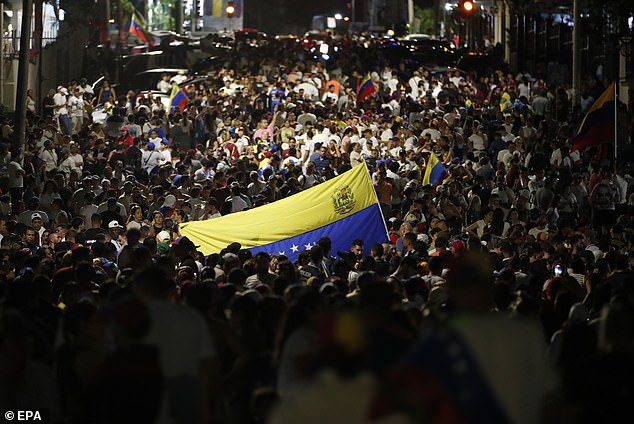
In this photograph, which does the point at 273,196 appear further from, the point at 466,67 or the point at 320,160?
the point at 466,67

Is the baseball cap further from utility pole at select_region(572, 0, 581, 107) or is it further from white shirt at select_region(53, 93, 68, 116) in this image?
utility pole at select_region(572, 0, 581, 107)

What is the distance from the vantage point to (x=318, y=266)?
572 inches

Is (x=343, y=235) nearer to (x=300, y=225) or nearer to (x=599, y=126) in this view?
(x=300, y=225)

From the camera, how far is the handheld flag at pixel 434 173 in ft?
72.8

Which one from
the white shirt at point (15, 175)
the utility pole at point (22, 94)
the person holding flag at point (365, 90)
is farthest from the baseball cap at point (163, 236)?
the person holding flag at point (365, 90)

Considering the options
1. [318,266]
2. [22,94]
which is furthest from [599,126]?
[22,94]

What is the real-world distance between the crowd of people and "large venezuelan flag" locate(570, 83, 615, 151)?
0.58 metres

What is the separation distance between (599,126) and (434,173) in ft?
8.94

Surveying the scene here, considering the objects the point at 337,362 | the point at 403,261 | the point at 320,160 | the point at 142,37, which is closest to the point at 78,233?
the point at 403,261

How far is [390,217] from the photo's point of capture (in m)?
20.7

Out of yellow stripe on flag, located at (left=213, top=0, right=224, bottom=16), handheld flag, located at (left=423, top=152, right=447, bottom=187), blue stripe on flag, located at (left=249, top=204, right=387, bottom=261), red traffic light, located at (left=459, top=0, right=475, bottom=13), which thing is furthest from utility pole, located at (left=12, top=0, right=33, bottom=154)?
yellow stripe on flag, located at (left=213, top=0, right=224, bottom=16)

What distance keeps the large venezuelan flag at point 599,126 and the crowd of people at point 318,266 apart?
578 mm

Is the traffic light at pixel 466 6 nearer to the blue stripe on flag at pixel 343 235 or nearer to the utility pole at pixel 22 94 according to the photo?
the utility pole at pixel 22 94

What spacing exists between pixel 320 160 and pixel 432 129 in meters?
3.07
